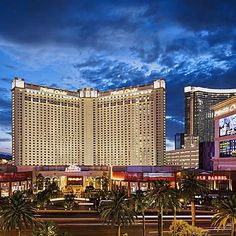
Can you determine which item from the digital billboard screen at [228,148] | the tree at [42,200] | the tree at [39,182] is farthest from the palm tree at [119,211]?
the tree at [39,182]

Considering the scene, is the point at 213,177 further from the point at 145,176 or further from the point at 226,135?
the point at 145,176

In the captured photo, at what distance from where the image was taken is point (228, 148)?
367 feet

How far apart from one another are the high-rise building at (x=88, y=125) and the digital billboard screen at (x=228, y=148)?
165ft

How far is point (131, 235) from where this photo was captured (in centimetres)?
5625

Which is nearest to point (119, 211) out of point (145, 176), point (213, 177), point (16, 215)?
point (16, 215)

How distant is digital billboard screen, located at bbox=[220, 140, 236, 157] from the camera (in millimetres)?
108500

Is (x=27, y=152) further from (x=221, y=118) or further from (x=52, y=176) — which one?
→ (x=221, y=118)

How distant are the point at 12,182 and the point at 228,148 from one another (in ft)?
189

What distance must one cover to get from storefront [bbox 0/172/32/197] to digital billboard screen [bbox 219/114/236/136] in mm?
56723

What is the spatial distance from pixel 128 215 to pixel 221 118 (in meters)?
75.5

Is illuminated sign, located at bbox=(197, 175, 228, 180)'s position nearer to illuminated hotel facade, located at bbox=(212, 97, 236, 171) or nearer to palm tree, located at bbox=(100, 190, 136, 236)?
illuminated hotel facade, located at bbox=(212, 97, 236, 171)

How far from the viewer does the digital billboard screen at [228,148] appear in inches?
4272

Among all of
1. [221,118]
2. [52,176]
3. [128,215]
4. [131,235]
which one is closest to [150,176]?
[221,118]

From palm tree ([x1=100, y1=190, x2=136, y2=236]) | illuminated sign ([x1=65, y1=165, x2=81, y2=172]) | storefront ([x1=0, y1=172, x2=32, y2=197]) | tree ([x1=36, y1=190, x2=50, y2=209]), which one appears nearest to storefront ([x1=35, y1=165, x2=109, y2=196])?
illuminated sign ([x1=65, y1=165, x2=81, y2=172])
